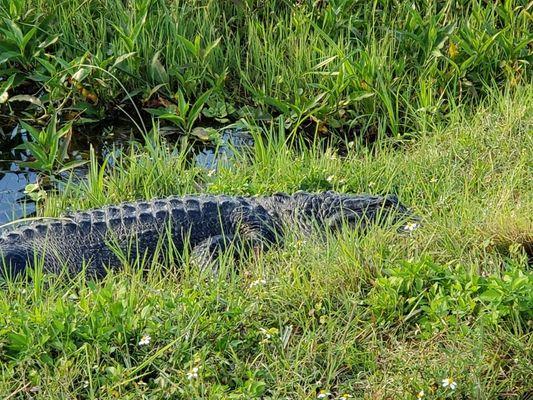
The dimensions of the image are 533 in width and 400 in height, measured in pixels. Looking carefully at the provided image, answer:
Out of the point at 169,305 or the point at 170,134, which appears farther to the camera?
the point at 170,134

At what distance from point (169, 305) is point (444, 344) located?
0.94 meters

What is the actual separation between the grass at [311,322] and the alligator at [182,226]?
17cm

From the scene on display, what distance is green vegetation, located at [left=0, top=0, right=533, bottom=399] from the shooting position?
117 inches

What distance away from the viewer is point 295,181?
440cm

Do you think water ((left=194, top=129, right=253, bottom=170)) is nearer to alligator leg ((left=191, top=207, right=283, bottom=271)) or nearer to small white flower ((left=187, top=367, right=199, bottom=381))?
alligator leg ((left=191, top=207, right=283, bottom=271))

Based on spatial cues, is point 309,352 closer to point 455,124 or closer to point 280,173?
point 280,173

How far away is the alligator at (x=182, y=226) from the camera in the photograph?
3.79 meters

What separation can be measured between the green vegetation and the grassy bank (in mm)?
16

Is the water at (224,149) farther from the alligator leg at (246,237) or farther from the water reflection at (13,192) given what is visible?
the water reflection at (13,192)

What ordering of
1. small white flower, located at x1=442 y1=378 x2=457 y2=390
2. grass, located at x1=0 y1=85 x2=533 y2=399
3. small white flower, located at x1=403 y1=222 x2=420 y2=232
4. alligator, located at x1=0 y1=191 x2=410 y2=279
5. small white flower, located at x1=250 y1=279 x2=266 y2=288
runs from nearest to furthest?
1. small white flower, located at x1=442 y1=378 x2=457 y2=390
2. grass, located at x1=0 y1=85 x2=533 y2=399
3. small white flower, located at x1=250 y1=279 x2=266 y2=288
4. small white flower, located at x1=403 y1=222 x2=420 y2=232
5. alligator, located at x1=0 y1=191 x2=410 y2=279

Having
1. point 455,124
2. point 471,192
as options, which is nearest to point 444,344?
point 471,192

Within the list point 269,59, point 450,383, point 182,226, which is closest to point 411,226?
point 450,383

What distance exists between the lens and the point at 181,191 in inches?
176

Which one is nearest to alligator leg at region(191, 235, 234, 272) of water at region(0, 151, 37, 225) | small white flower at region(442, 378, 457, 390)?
water at region(0, 151, 37, 225)
